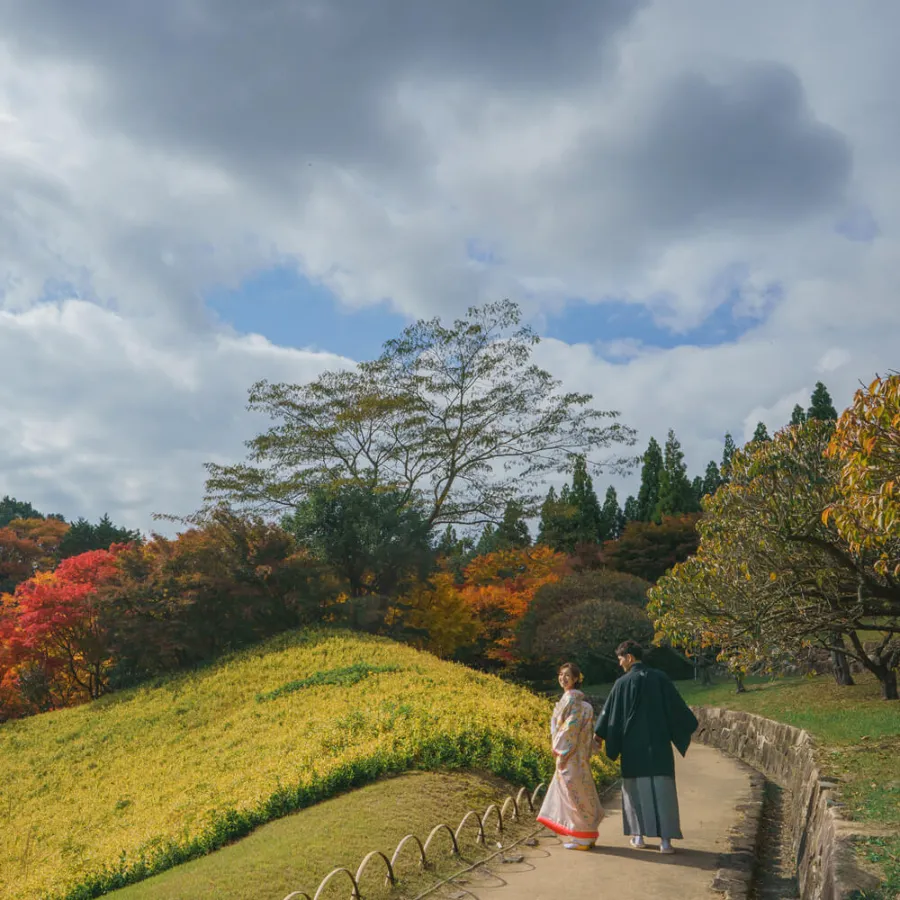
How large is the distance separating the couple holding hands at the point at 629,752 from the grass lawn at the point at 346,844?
1.02 metres

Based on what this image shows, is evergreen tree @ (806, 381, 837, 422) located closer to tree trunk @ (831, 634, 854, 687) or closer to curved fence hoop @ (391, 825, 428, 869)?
tree trunk @ (831, 634, 854, 687)

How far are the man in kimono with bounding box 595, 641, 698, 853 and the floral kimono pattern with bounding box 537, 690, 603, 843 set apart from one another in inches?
8.1

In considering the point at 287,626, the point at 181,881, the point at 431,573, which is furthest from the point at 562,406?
the point at 181,881

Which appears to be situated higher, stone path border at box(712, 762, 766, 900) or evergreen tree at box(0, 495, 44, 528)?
evergreen tree at box(0, 495, 44, 528)

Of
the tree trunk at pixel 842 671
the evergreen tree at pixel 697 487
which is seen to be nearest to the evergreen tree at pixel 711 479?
the evergreen tree at pixel 697 487

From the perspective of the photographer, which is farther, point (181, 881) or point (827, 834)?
point (181, 881)

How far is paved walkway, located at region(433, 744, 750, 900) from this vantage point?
262 inches

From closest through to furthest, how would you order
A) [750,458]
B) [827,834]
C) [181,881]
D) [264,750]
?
[827,834], [181,881], [750,458], [264,750]

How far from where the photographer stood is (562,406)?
3216cm

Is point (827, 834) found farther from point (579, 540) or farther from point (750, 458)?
point (579, 540)

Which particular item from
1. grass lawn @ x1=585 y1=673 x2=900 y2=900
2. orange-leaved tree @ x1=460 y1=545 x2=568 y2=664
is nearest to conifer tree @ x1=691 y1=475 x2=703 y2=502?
orange-leaved tree @ x1=460 y1=545 x2=568 y2=664

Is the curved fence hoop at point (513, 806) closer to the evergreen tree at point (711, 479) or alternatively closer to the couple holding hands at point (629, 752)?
the couple holding hands at point (629, 752)

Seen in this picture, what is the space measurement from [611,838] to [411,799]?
2308mm

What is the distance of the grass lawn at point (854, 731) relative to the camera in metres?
6.47
